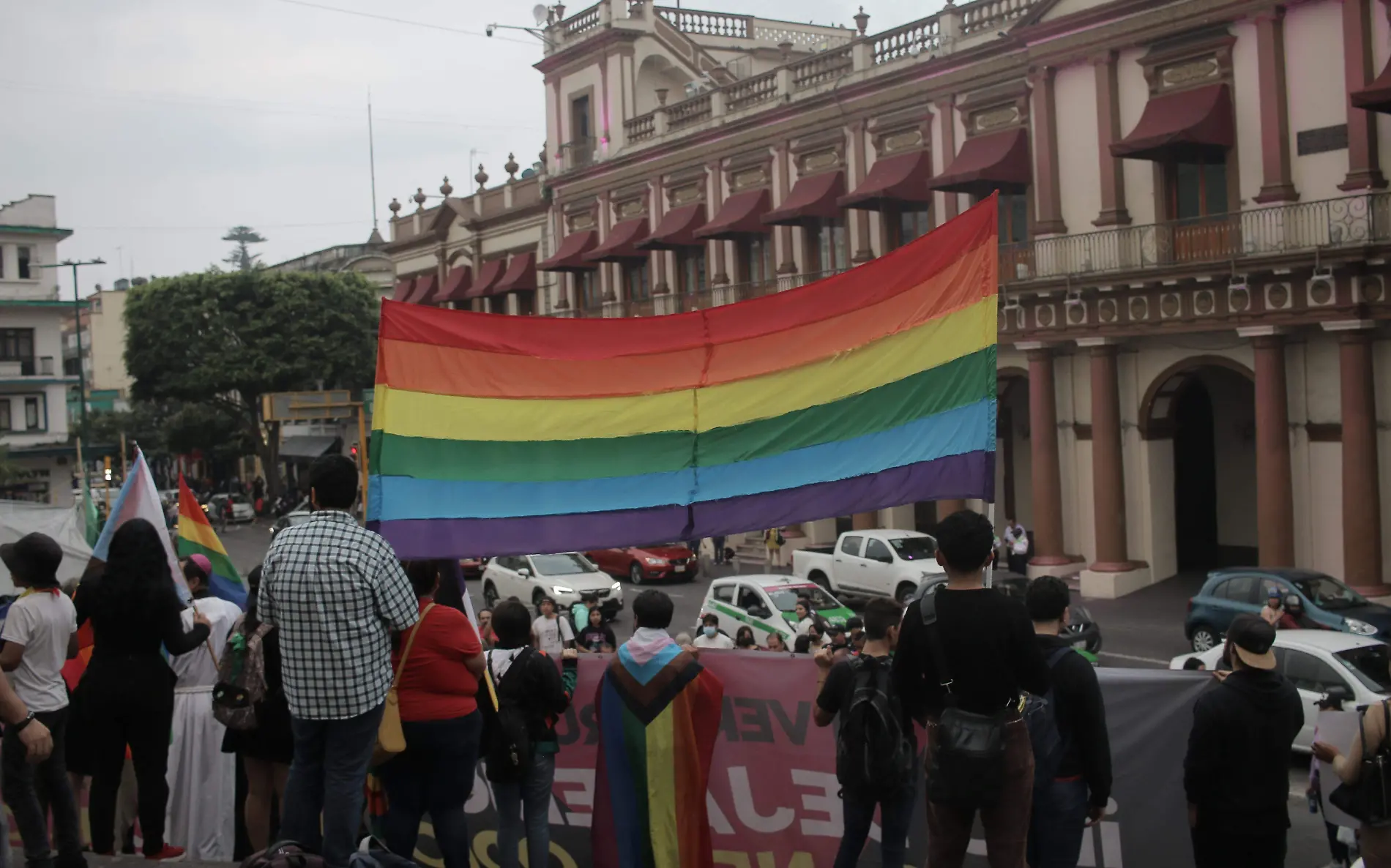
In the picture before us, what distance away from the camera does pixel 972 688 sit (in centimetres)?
511

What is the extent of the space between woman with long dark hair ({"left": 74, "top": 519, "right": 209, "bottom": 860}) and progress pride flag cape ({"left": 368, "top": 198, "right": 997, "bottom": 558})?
106cm

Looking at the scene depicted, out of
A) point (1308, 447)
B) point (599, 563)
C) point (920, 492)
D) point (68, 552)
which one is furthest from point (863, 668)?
point (599, 563)

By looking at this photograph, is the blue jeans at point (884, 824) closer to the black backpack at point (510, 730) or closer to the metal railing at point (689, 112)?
the black backpack at point (510, 730)

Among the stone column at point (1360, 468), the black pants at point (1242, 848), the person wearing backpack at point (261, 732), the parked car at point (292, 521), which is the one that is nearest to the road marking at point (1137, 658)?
the stone column at point (1360, 468)

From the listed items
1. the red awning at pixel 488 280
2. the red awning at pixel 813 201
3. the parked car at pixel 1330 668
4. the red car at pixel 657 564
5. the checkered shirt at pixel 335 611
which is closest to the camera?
the checkered shirt at pixel 335 611

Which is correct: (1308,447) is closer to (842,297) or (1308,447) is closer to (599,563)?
(599,563)

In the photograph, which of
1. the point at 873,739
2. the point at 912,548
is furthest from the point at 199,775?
the point at 912,548

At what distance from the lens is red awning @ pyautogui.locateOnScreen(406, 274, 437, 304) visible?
52.9 m

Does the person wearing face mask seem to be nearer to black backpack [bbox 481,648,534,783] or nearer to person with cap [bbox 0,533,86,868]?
black backpack [bbox 481,648,534,783]

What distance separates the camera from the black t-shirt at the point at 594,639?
16625 mm

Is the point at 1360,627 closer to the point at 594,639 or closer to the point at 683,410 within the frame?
the point at 594,639

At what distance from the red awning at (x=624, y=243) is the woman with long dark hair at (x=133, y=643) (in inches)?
1371

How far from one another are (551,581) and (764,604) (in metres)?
8.40

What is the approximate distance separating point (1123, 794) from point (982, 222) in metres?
2.94
